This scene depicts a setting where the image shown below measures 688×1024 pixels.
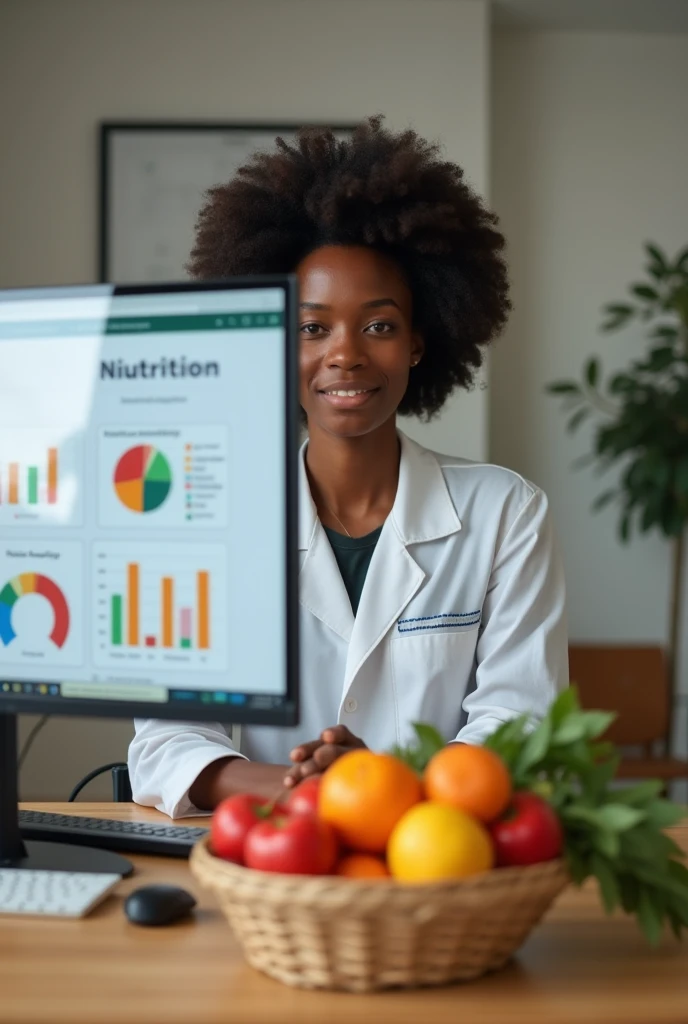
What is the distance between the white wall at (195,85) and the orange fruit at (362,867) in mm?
2828

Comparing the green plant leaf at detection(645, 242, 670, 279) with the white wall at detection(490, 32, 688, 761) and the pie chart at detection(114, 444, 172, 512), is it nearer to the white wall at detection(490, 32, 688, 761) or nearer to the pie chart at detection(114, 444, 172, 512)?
the white wall at detection(490, 32, 688, 761)

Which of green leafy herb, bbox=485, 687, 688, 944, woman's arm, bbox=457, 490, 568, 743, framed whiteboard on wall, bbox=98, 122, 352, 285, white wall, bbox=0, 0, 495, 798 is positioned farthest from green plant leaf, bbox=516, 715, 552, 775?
framed whiteboard on wall, bbox=98, 122, 352, 285

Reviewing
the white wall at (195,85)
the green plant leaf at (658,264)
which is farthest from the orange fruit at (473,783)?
the green plant leaf at (658,264)

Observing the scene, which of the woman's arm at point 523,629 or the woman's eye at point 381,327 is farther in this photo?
the woman's eye at point 381,327

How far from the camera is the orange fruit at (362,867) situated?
0.81m

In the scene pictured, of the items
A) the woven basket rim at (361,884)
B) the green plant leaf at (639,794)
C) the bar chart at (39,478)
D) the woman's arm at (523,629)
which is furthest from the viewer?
the woman's arm at (523,629)

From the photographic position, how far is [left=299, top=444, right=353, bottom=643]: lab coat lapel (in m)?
1.68

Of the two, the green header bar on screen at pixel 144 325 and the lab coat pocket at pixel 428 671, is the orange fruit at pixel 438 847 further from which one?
the lab coat pocket at pixel 428 671

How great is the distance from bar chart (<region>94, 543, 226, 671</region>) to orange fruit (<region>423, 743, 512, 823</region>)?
10.6 inches

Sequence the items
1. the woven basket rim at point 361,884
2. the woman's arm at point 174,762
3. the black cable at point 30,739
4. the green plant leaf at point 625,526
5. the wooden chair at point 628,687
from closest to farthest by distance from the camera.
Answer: the woven basket rim at point 361,884
the woman's arm at point 174,762
the black cable at point 30,739
the wooden chair at point 628,687
the green plant leaf at point 625,526

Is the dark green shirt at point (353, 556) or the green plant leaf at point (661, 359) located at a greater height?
the green plant leaf at point (661, 359)

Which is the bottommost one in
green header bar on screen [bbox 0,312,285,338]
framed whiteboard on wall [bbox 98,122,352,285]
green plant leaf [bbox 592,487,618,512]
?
green plant leaf [bbox 592,487,618,512]

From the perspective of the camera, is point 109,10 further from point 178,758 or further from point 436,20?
point 178,758

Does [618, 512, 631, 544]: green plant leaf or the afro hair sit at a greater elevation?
the afro hair
